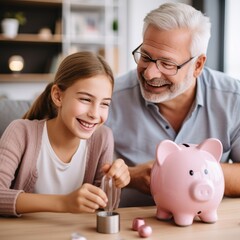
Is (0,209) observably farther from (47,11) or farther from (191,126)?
(47,11)

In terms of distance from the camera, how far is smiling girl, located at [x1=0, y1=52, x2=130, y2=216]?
4.06 ft

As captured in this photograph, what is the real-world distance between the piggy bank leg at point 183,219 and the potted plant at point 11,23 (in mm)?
4067

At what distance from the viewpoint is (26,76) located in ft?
16.4

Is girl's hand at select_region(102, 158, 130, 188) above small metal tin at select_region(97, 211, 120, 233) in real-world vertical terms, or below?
above

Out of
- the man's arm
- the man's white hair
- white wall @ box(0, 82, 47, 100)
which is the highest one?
the man's white hair

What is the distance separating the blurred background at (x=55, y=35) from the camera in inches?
197

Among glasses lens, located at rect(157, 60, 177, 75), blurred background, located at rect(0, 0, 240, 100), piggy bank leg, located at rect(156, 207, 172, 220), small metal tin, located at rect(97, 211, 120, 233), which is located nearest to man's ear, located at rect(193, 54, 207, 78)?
glasses lens, located at rect(157, 60, 177, 75)

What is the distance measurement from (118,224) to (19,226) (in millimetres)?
259

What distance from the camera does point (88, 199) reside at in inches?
45.3

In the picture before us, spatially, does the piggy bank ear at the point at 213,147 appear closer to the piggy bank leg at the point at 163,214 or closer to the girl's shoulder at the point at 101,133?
the piggy bank leg at the point at 163,214

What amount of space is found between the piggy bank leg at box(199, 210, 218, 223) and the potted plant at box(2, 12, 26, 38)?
407 centimetres

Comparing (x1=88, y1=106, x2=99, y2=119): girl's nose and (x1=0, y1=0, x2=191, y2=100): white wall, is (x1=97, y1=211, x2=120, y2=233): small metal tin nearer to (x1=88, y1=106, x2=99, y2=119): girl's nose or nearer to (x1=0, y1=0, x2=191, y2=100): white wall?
(x1=88, y1=106, x2=99, y2=119): girl's nose

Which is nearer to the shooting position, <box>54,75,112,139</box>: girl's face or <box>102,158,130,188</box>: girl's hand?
<box>102,158,130,188</box>: girl's hand

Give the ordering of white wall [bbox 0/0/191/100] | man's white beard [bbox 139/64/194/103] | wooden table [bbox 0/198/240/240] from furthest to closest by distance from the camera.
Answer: white wall [bbox 0/0/191/100] → man's white beard [bbox 139/64/194/103] → wooden table [bbox 0/198/240/240]
